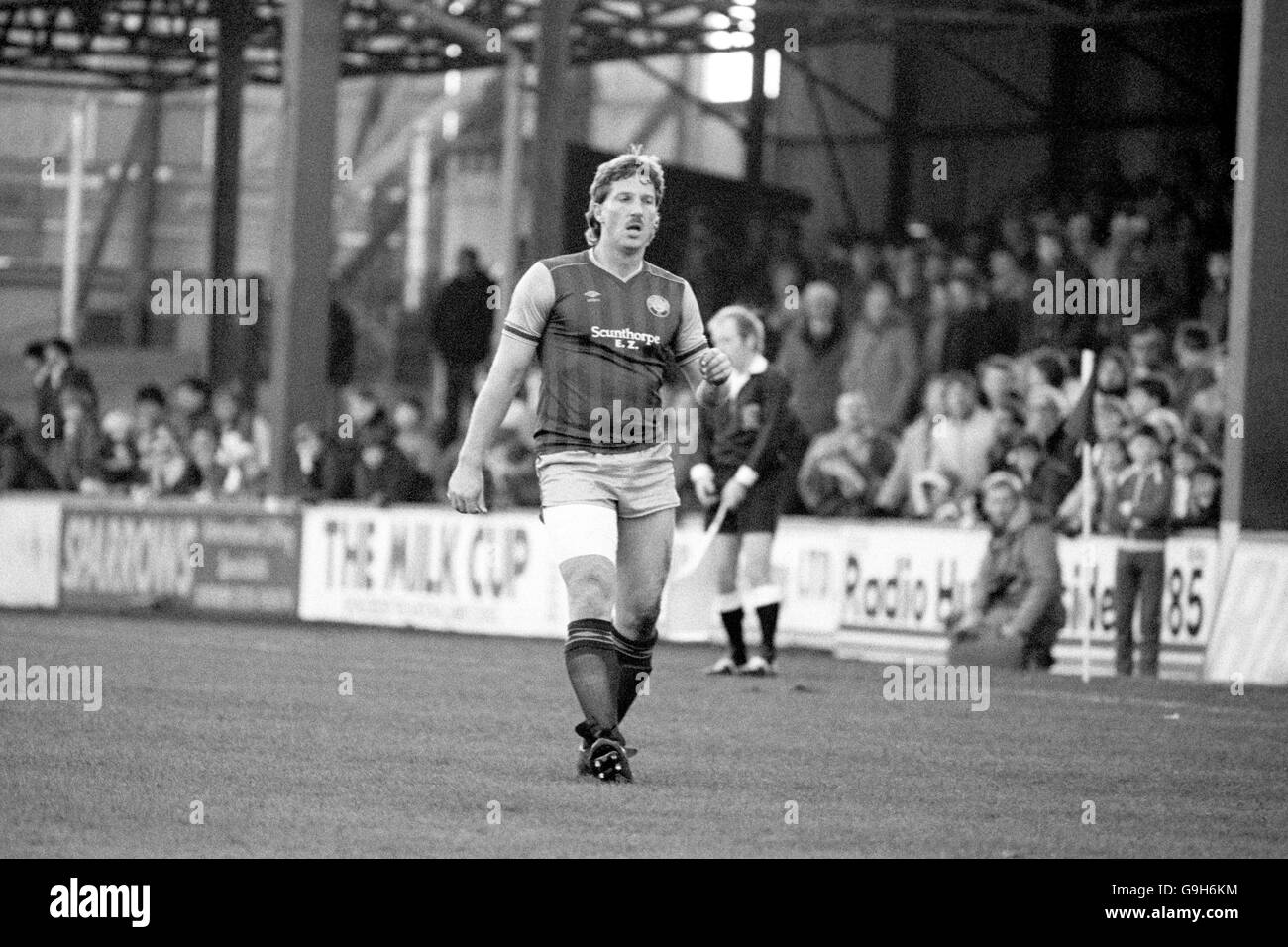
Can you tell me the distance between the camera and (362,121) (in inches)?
1704

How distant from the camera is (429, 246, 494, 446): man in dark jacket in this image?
27641 mm

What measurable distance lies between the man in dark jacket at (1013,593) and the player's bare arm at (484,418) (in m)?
8.54

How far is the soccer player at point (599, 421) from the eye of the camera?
9508mm

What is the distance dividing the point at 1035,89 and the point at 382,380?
1111 cm

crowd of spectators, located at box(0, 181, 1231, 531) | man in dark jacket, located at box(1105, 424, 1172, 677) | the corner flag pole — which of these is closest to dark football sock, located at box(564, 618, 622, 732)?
the corner flag pole

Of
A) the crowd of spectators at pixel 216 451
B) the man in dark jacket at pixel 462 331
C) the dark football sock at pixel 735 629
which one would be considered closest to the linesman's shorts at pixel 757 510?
the dark football sock at pixel 735 629

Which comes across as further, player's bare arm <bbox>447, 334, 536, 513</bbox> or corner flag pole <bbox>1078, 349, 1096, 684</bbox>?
corner flag pole <bbox>1078, 349, 1096, 684</bbox>

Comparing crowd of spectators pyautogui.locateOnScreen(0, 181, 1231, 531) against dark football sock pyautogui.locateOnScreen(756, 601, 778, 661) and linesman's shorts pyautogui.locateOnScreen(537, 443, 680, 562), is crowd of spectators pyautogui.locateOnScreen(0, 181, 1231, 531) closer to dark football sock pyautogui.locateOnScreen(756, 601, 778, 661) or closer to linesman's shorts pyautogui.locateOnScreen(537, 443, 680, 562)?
dark football sock pyautogui.locateOnScreen(756, 601, 778, 661)

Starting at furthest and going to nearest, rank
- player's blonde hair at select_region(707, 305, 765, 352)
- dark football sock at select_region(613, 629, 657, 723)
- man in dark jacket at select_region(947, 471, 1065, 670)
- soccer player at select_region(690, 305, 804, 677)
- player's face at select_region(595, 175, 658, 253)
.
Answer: man in dark jacket at select_region(947, 471, 1065, 670)
soccer player at select_region(690, 305, 804, 677)
player's blonde hair at select_region(707, 305, 765, 352)
dark football sock at select_region(613, 629, 657, 723)
player's face at select_region(595, 175, 658, 253)

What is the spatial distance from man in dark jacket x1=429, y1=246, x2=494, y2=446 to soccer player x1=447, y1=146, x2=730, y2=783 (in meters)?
17.7

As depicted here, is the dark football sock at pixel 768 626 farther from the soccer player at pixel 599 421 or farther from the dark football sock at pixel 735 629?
the soccer player at pixel 599 421

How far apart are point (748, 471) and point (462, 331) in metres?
12.5

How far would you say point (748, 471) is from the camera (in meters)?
15.9

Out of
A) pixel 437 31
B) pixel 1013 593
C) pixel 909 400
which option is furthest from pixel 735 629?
pixel 437 31
